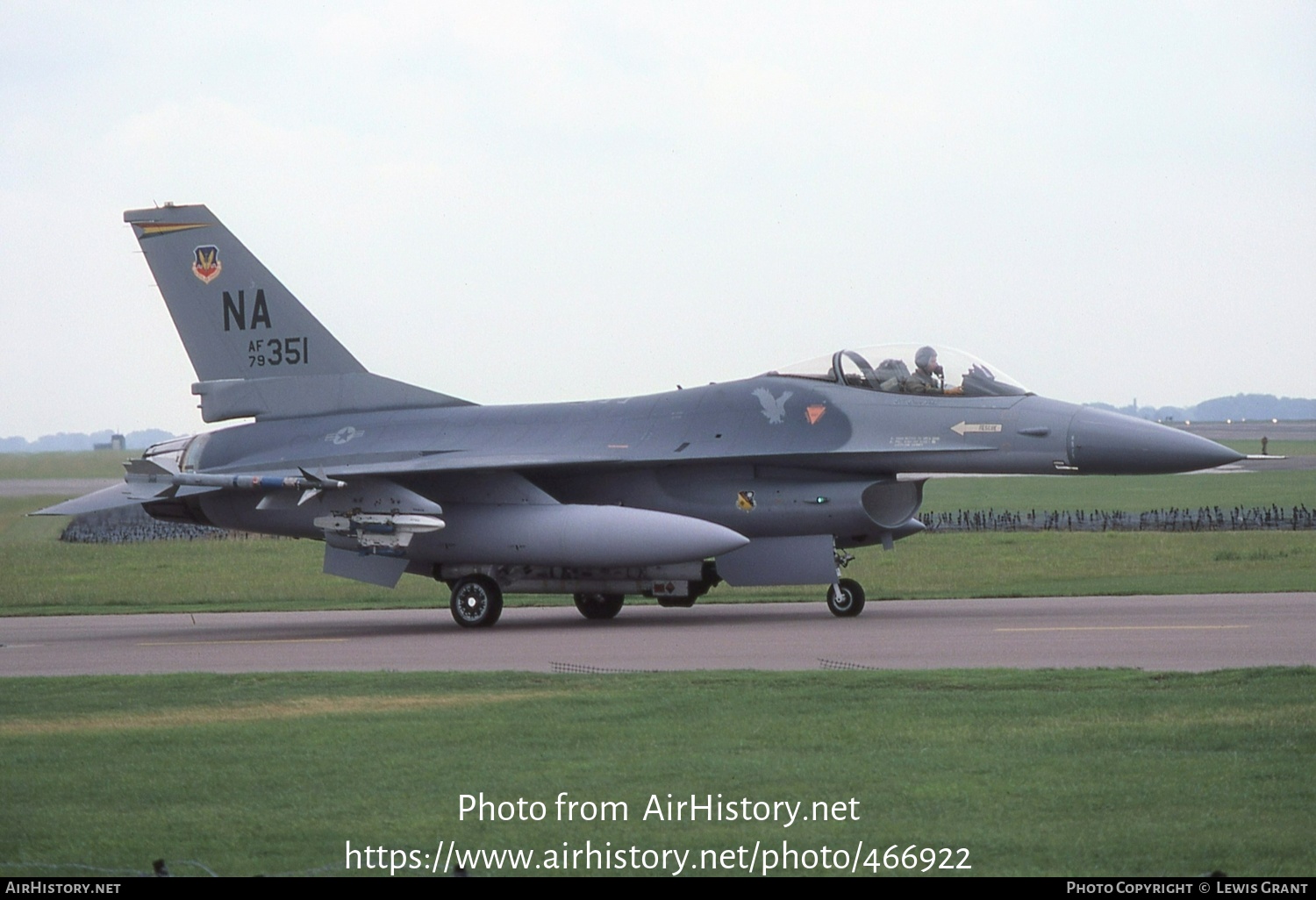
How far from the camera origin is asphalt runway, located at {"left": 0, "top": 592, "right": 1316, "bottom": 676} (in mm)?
13492

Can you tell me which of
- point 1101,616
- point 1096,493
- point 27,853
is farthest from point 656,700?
point 1096,493

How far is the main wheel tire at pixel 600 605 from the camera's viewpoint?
Result: 2016 cm

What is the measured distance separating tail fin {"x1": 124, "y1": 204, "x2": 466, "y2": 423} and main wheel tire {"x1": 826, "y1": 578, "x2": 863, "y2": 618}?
6195 mm

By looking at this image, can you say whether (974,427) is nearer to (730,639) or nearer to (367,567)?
(730,639)

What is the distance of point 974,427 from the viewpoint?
17656mm

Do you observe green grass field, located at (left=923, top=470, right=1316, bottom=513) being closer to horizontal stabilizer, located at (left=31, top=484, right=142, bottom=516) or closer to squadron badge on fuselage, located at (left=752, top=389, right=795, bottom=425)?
squadron badge on fuselage, located at (left=752, top=389, right=795, bottom=425)

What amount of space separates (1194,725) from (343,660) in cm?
850

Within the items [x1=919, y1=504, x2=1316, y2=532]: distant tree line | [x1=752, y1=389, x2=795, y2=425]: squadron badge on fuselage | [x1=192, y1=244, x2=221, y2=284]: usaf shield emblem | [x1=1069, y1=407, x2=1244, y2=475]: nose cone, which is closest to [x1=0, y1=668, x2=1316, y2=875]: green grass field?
[x1=1069, y1=407, x2=1244, y2=475]: nose cone

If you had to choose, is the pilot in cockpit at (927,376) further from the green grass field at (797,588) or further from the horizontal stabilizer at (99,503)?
the horizontal stabilizer at (99,503)

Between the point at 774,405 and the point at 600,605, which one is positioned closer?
the point at 774,405

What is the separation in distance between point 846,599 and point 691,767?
34.9 ft

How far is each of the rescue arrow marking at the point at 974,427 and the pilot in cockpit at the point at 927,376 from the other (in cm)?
51

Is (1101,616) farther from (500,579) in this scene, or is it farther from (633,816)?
(633,816)

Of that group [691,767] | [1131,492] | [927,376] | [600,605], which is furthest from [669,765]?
[1131,492]
